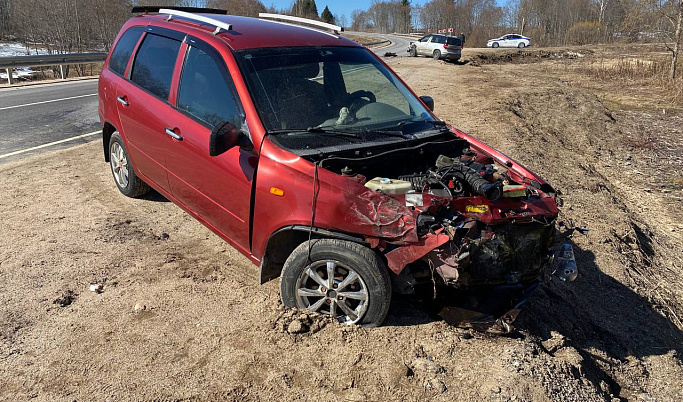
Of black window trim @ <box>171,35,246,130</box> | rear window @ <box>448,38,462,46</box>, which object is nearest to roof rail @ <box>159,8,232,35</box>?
black window trim @ <box>171,35,246,130</box>

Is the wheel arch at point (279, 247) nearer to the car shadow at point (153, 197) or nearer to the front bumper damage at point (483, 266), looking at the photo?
the front bumper damage at point (483, 266)

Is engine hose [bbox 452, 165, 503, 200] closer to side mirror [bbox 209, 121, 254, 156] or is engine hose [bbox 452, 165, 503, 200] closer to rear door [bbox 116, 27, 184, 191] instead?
side mirror [bbox 209, 121, 254, 156]

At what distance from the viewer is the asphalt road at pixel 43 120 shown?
8211 millimetres

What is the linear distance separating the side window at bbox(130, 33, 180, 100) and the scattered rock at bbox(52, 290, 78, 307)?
183 cm

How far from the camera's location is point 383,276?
3.24 metres

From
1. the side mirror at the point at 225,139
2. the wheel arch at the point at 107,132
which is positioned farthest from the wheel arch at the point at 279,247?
the wheel arch at the point at 107,132

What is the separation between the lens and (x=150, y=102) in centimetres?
461

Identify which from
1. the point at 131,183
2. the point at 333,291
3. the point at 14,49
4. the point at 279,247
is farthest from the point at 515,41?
the point at 333,291

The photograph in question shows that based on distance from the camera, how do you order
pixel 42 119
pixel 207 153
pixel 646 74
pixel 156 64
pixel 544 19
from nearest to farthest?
pixel 207 153
pixel 156 64
pixel 42 119
pixel 646 74
pixel 544 19

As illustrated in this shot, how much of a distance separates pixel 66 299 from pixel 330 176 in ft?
7.47

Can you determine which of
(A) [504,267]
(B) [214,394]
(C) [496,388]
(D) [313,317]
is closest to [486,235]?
(A) [504,267]

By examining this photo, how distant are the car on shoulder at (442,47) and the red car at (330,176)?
85.9 ft

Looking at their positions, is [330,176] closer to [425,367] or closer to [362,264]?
[362,264]

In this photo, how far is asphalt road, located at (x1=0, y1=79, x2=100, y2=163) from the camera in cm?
828
